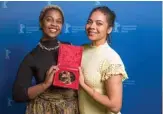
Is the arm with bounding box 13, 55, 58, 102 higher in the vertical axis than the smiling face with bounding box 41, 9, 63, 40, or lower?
lower

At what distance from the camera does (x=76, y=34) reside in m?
2.13

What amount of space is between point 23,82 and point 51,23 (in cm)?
31

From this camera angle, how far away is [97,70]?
1.34 m

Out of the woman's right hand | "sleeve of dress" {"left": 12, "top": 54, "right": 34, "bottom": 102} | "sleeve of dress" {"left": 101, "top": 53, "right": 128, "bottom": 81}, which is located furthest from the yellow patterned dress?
"sleeve of dress" {"left": 12, "top": 54, "right": 34, "bottom": 102}

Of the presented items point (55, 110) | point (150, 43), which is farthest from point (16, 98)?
point (150, 43)

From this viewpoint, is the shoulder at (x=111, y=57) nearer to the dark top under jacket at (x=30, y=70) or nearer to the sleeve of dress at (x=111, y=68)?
the sleeve of dress at (x=111, y=68)

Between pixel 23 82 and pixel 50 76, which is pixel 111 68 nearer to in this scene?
pixel 50 76

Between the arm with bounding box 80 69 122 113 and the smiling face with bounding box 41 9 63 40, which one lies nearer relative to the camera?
the arm with bounding box 80 69 122 113

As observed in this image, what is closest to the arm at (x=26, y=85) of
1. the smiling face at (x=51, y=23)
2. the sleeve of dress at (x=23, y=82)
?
the sleeve of dress at (x=23, y=82)

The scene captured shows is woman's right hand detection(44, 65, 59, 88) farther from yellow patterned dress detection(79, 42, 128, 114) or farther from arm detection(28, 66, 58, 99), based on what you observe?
yellow patterned dress detection(79, 42, 128, 114)

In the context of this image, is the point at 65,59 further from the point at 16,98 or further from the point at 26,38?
the point at 26,38

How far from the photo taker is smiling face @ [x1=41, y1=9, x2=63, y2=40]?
1431 millimetres

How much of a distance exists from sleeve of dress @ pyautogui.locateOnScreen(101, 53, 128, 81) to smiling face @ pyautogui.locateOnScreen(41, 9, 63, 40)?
0.98ft

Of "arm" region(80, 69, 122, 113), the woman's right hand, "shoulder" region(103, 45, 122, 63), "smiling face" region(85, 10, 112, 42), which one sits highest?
"smiling face" region(85, 10, 112, 42)
